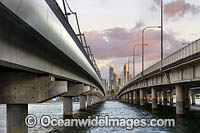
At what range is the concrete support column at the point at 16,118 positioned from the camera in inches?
565

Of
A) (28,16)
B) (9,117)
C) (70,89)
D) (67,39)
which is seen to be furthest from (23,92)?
(70,89)

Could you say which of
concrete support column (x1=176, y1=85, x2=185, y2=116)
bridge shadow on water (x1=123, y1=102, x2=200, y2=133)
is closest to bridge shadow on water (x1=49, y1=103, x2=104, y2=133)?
bridge shadow on water (x1=123, y1=102, x2=200, y2=133)

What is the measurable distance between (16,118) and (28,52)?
4.97 m

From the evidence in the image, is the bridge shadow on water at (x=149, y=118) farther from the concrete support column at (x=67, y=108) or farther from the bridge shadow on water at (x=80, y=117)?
the concrete support column at (x=67, y=108)

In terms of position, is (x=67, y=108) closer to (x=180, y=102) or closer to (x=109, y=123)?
(x=109, y=123)

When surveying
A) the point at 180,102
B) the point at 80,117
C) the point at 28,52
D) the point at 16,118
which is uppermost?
the point at 28,52

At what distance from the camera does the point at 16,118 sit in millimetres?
14570

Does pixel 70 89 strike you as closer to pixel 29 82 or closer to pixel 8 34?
pixel 29 82

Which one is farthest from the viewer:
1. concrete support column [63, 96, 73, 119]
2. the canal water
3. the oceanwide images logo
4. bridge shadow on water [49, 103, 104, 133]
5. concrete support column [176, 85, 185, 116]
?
concrete support column [63, 96, 73, 119]

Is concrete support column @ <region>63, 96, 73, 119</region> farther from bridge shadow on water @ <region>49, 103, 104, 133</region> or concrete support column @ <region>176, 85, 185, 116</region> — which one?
concrete support column @ <region>176, 85, 185, 116</region>

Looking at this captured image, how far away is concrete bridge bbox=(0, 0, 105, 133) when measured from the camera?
8.10 metres

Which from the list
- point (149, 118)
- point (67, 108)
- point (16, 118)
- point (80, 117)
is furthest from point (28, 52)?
point (67, 108)

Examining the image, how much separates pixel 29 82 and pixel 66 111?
97.7ft

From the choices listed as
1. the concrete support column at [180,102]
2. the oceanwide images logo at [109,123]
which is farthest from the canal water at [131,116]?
the oceanwide images logo at [109,123]
